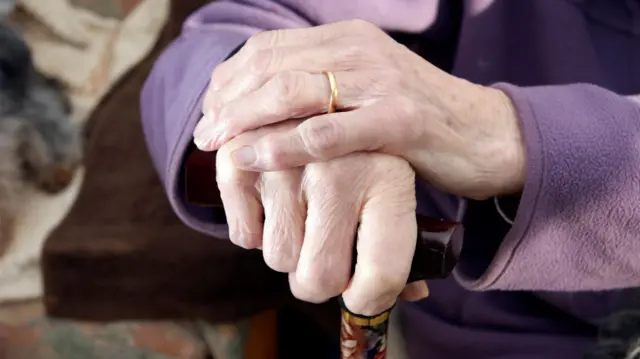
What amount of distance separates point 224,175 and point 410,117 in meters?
0.14

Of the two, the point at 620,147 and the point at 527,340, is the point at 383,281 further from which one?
the point at 527,340

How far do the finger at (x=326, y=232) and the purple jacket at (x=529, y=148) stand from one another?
0.46ft

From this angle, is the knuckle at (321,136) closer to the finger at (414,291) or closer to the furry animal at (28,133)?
the finger at (414,291)

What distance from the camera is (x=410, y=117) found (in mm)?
517

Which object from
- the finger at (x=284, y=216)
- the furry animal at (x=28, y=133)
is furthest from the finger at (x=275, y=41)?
the furry animal at (x=28, y=133)

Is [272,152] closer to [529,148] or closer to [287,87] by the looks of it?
[287,87]

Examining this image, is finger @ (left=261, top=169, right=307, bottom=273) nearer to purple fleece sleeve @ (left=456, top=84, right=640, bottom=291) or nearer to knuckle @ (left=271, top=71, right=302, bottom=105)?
knuckle @ (left=271, top=71, right=302, bottom=105)

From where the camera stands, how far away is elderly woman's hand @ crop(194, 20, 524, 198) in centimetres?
50

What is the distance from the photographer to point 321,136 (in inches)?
19.3

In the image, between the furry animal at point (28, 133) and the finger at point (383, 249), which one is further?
the furry animal at point (28, 133)

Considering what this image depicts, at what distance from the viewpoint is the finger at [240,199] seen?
531 mm

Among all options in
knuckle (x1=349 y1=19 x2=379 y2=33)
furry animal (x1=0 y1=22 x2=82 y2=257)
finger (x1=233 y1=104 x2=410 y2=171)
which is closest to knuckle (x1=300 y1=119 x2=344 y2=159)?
finger (x1=233 y1=104 x2=410 y2=171)

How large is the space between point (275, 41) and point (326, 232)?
165mm

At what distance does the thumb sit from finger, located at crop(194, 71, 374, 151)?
0.05 feet
